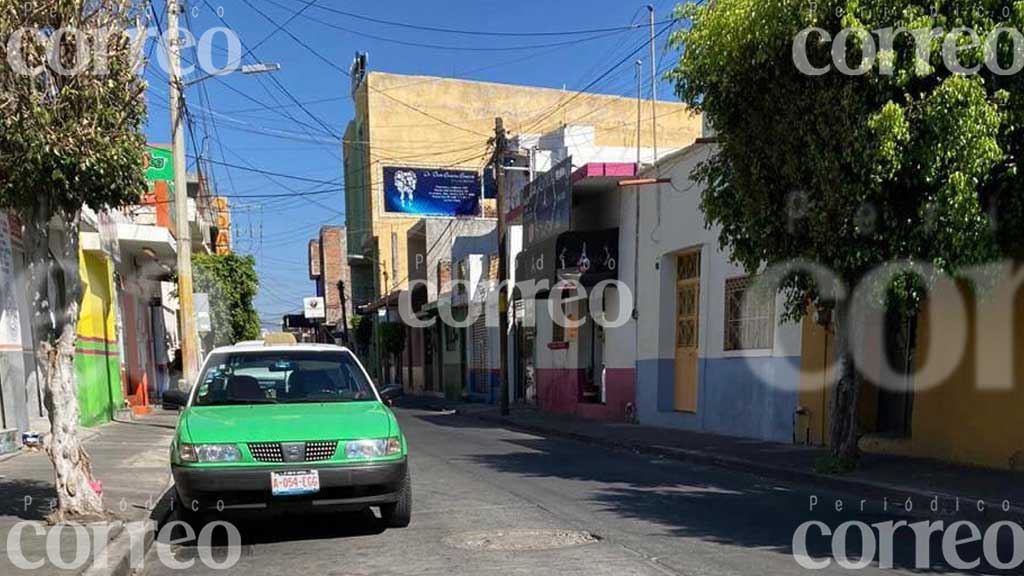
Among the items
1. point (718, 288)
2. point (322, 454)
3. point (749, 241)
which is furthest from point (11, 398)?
point (718, 288)

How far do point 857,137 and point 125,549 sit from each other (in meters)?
7.22

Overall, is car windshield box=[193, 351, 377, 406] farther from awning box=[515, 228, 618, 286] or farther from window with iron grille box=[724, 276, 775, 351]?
awning box=[515, 228, 618, 286]

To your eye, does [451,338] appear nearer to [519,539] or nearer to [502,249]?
[502,249]

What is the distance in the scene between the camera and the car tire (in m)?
6.41

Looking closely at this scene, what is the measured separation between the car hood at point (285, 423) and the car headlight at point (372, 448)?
0.15 feet

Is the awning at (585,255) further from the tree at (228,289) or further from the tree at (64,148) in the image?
the tree at (228,289)

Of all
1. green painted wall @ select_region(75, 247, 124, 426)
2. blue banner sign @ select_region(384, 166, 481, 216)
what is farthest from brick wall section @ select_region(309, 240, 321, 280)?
green painted wall @ select_region(75, 247, 124, 426)

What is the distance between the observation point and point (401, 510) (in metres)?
6.52

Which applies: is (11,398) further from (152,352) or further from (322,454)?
(152,352)

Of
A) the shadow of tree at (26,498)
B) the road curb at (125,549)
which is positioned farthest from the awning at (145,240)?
the road curb at (125,549)

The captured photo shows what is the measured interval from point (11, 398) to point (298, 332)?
8041cm

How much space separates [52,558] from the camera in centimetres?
536

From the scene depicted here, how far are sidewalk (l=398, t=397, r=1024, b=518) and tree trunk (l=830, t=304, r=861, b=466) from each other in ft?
0.85

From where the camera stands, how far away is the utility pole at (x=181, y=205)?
588 inches
